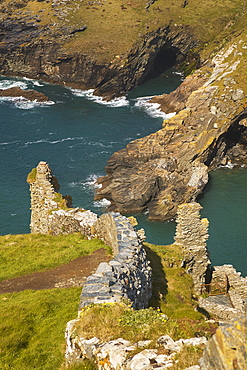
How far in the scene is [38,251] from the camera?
3186 cm

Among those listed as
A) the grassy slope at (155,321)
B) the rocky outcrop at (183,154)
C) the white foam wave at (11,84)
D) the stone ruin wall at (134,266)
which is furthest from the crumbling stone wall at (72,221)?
the white foam wave at (11,84)

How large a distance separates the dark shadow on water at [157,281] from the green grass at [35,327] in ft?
14.1

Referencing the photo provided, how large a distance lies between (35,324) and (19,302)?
2.95 metres

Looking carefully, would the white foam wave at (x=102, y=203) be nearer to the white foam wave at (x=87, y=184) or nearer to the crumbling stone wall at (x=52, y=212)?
the white foam wave at (x=87, y=184)

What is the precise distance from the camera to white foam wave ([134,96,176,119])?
120 meters

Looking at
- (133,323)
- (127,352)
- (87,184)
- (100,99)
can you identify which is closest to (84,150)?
(87,184)

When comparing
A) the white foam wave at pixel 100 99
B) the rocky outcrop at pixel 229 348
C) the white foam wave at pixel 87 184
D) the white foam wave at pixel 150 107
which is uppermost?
the rocky outcrop at pixel 229 348

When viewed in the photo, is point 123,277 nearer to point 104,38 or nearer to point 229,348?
point 229,348

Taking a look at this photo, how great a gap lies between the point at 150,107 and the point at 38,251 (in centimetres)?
10015

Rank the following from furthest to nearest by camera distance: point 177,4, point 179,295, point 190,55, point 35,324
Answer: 1. point 177,4
2. point 190,55
3. point 179,295
4. point 35,324

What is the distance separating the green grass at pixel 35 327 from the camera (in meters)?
16.2

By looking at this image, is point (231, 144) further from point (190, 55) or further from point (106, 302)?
point (106, 302)

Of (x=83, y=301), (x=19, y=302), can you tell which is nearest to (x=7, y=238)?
(x=19, y=302)

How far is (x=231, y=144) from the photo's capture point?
101 metres
